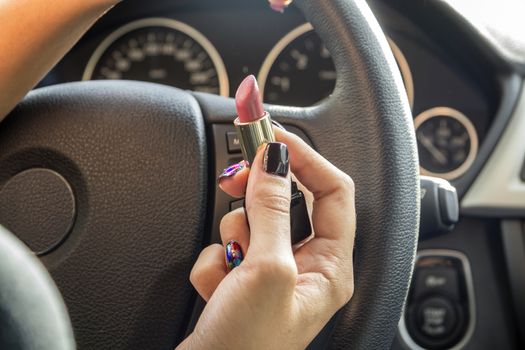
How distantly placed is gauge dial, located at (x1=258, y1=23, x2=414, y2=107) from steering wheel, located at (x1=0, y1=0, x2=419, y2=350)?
0.59m

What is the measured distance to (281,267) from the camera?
455 millimetres

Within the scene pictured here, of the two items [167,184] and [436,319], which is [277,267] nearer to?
[167,184]

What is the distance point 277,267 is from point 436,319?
760 mm

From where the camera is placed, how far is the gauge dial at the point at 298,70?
50.6 inches

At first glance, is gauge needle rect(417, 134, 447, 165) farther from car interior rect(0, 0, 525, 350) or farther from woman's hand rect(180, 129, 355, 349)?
woman's hand rect(180, 129, 355, 349)

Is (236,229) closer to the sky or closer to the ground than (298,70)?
closer to the ground

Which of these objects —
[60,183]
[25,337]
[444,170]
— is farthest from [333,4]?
[444,170]

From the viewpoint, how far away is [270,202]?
18.8 inches

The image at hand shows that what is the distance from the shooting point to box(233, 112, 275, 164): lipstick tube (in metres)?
0.51

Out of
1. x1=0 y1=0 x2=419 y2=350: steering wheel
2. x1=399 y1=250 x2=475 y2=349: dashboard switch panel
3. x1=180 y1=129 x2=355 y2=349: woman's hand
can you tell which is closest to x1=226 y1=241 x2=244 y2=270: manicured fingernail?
x1=180 y1=129 x2=355 y2=349: woman's hand

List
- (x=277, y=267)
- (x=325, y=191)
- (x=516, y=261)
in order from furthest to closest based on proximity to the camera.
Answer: (x=516, y=261), (x=325, y=191), (x=277, y=267)

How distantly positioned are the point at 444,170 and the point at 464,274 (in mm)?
168

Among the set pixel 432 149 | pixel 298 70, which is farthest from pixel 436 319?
pixel 298 70

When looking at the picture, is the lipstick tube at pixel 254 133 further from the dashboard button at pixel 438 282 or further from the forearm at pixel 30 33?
the dashboard button at pixel 438 282
